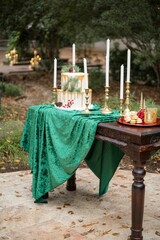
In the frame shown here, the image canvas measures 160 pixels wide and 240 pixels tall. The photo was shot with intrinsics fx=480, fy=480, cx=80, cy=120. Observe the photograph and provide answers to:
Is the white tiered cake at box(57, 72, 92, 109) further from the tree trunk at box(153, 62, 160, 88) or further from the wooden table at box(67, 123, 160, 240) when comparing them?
the tree trunk at box(153, 62, 160, 88)

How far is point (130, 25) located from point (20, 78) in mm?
4343

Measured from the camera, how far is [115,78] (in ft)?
45.2

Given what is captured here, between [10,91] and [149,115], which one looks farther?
[10,91]

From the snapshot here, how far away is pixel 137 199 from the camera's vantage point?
149 inches

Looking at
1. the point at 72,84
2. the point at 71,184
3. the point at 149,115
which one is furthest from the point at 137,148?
the point at 71,184

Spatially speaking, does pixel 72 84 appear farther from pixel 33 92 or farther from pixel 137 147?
pixel 33 92

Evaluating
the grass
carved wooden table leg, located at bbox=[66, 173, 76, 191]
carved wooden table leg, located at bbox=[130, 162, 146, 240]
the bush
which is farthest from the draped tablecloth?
the bush

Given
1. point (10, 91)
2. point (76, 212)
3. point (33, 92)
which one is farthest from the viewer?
point (33, 92)

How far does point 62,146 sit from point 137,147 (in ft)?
3.32

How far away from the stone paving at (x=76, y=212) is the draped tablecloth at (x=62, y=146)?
0.64ft

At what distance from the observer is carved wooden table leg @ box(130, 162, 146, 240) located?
3.77 meters

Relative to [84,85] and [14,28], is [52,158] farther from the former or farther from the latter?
[14,28]

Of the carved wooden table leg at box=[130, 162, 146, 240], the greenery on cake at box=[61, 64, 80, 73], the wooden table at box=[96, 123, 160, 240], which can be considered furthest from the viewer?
the greenery on cake at box=[61, 64, 80, 73]

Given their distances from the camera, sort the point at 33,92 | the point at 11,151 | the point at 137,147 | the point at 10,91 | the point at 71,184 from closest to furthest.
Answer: the point at 137,147
the point at 71,184
the point at 11,151
the point at 10,91
the point at 33,92
